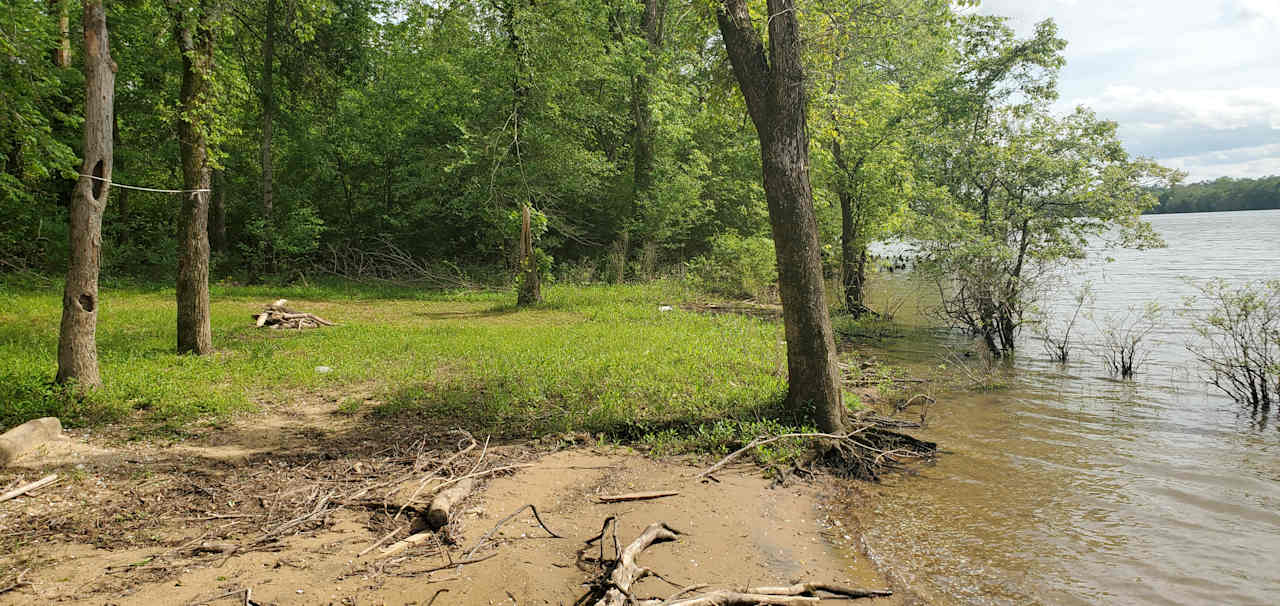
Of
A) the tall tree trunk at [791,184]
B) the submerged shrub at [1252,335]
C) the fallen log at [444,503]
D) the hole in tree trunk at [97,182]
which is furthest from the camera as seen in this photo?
the submerged shrub at [1252,335]

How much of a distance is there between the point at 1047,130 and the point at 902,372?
22.1ft

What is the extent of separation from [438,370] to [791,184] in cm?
563

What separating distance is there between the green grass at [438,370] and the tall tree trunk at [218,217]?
6.10 metres

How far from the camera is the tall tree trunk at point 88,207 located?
7410 mm

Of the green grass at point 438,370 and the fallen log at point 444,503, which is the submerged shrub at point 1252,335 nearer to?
the green grass at point 438,370

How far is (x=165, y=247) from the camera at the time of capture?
2078cm

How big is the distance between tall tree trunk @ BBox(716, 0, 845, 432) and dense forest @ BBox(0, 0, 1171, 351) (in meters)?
0.03

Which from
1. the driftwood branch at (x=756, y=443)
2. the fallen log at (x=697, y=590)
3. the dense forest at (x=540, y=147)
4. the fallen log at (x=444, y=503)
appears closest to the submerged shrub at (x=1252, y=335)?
the dense forest at (x=540, y=147)

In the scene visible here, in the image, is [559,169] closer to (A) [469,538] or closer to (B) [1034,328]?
(B) [1034,328]

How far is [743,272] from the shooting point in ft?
65.3

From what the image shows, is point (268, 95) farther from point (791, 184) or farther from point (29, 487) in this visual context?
A: point (791, 184)

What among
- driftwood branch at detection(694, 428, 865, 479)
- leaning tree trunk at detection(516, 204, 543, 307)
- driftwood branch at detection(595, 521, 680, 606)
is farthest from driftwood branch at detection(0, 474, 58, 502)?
leaning tree trunk at detection(516, 204, 543, 307)

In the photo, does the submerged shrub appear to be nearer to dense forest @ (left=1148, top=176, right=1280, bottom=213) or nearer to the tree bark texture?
the tree bark texture

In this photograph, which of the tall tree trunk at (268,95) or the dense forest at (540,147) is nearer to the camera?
the dense forest at (540,147)
